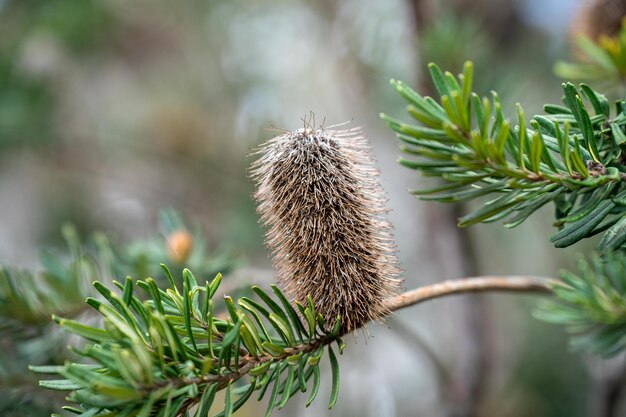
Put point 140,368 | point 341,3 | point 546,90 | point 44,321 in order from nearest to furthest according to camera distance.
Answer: point 140,368, point 44,321, point 546,90, point 341,3

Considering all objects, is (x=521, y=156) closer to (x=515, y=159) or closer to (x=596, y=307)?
(x=515, y=159)

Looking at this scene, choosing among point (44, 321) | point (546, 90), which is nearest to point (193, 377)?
point (44, 321)

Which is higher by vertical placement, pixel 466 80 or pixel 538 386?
pixel 466 80

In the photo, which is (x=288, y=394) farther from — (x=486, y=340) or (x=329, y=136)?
(x=486, y=340)

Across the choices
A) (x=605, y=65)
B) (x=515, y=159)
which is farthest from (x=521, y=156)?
(x=605, y=65)

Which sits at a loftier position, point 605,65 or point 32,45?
point 32,45
